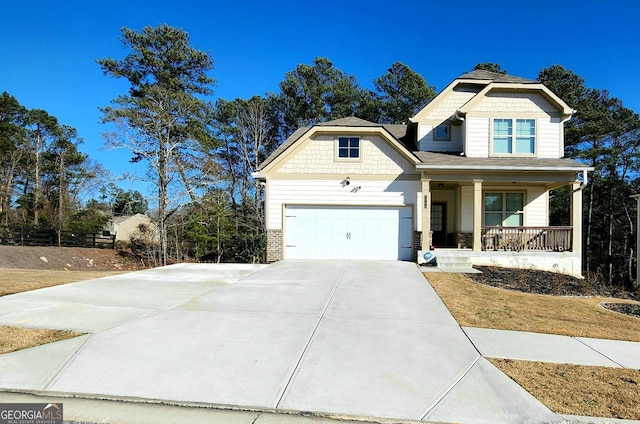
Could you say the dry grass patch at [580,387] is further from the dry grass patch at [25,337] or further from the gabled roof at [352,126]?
the gabled roof at [352,126]

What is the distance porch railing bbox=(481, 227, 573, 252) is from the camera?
501 inches

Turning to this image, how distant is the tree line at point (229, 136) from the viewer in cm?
2031

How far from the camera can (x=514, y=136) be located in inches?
536

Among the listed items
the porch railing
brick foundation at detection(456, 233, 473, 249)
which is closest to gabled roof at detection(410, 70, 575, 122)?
the porch railing

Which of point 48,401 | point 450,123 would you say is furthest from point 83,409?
point 450,123

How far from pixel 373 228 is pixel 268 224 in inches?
166

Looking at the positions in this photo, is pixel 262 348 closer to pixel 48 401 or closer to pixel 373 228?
pixel 48 401

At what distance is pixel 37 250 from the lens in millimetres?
20375

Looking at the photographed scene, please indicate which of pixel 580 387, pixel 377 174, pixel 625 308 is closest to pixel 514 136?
pixel 377 174

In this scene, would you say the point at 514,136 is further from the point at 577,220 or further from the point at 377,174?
the point at 377,174

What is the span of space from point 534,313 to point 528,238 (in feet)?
26.0

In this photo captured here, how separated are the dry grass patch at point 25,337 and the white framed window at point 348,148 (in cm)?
1079
